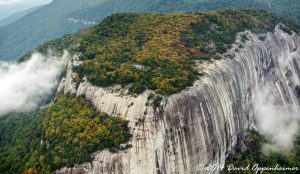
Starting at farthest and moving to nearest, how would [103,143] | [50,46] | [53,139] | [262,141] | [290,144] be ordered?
[50,46] → [290,144] → [262,141] → [53,139] → [103,143]

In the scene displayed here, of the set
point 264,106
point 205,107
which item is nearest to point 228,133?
point 205,107

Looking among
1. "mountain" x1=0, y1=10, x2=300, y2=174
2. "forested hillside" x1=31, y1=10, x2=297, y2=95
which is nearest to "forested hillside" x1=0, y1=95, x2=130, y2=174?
"mountain" x1=0, y1=10, x2=300, y2=174

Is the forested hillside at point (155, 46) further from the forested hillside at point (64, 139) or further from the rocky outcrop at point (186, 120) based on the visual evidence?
the forested hillside at point (64, 139)

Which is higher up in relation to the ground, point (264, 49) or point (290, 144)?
point (264, 49)

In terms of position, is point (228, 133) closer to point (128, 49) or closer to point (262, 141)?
point (262, 141)

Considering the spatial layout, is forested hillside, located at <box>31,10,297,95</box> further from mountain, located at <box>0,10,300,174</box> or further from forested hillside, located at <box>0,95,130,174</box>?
forested hillside, located at <box>0,95,130,174</box>

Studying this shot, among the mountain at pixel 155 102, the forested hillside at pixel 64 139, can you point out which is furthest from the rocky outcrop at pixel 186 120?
the forested hillside at pixel 64 139
